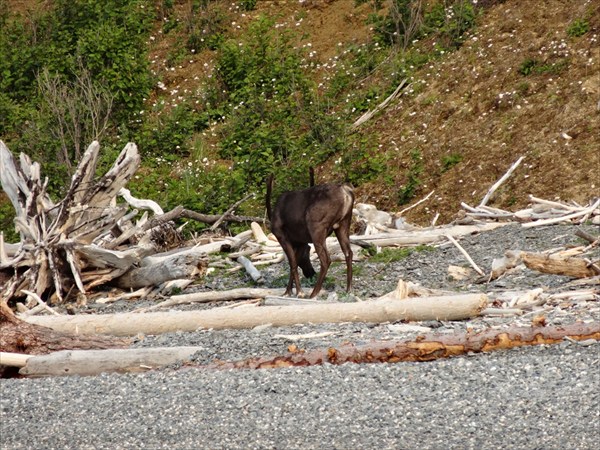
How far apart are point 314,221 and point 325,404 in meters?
6.00

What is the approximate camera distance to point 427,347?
9477mm

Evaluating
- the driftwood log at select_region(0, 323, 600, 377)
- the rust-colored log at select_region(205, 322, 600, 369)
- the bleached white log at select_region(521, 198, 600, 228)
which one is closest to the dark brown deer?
the bleached white log at select_region(521, 198, 600, 228)

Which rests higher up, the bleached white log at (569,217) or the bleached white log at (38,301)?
the bleached white log at (38,301)

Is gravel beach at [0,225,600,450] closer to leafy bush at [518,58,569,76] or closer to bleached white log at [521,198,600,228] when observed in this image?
bleached white log at [521,198,600,228]

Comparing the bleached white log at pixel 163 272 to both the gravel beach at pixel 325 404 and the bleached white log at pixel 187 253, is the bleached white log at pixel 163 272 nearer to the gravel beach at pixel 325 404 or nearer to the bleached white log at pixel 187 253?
the bleached white log at pixel 187 253

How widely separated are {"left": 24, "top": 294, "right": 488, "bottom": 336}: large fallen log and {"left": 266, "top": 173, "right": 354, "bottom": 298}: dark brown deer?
258cm

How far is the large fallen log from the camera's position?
10992 millimetres

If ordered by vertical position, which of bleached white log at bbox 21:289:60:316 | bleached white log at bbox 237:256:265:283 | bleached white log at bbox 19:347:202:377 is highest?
bleached white log at bbox 19:347:202:377

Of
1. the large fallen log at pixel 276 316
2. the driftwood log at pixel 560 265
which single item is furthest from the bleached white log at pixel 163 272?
the driftwood log at pixel 560 265

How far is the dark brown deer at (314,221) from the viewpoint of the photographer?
14.0 meters

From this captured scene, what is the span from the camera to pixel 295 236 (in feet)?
47.4

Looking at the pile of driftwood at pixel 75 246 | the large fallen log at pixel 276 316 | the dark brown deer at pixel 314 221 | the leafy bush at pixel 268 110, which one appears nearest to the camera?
the large fallen log at pixel 276 316

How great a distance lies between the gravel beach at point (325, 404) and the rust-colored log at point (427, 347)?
10 cm

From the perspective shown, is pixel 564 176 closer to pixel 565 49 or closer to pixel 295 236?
pixel 565 49
